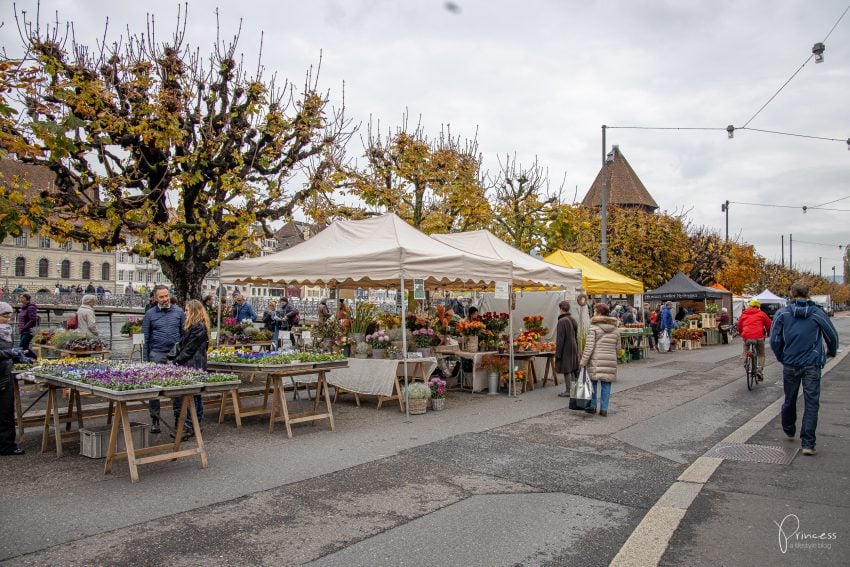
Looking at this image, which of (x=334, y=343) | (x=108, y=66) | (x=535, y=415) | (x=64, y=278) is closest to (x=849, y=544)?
(x=535, y=415)

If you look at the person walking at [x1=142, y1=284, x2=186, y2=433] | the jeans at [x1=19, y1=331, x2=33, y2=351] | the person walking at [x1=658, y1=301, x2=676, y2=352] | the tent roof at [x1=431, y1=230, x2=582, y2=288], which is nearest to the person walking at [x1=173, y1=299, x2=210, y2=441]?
the person walking at [x1=142, y1=284, x2=186, y2=433]

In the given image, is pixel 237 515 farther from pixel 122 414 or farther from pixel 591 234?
pixel 591 234

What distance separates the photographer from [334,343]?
451 inches

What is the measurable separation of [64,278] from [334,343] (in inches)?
3513

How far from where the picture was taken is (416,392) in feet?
32.6

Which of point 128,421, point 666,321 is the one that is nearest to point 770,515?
point 128,421

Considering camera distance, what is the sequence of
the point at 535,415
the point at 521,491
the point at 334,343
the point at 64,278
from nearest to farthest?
the point at 521,491
the point at 535,415
the point at 334,343
the point at 64,278

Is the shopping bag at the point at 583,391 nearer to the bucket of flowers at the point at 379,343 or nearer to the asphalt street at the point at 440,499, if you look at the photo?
the asphalt street at the point at 440,499

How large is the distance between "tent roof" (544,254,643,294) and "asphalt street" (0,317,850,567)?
346 inches

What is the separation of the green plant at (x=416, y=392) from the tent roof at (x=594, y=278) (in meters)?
8.68

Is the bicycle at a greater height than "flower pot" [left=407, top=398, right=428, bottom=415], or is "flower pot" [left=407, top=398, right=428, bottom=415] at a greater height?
the bicycle

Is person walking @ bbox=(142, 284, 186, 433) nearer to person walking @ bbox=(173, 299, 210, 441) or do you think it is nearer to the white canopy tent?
person walking @ bbox=(173, 299, 210, 441)

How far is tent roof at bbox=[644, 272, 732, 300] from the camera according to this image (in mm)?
26766

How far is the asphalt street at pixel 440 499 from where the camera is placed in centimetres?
444
